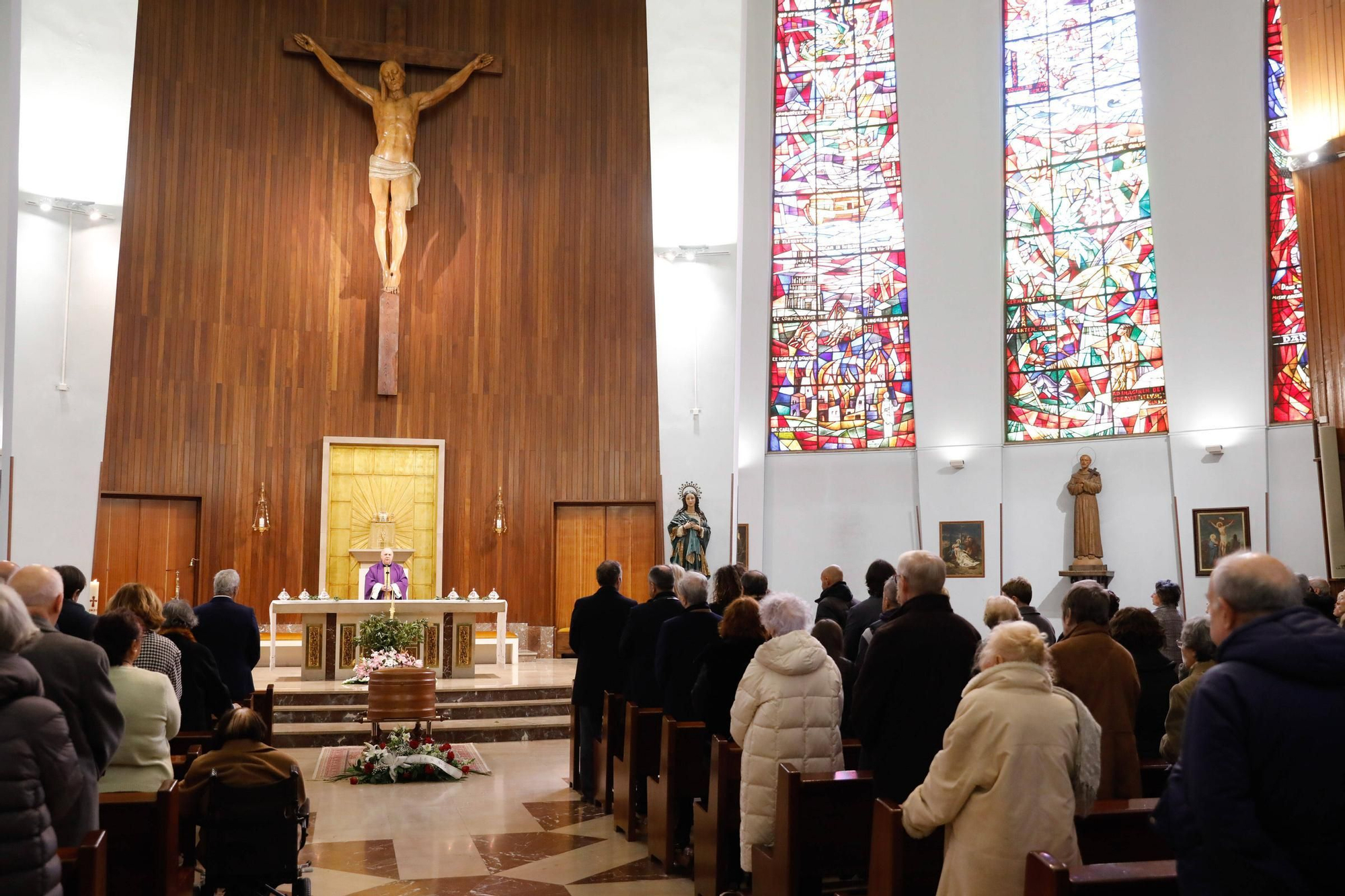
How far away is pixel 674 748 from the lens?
495cm

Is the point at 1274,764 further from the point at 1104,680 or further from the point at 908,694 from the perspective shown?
the point at 1104,680

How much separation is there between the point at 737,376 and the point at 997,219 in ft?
11.6

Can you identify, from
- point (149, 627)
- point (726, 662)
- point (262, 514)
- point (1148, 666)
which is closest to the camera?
point (1148, 666)

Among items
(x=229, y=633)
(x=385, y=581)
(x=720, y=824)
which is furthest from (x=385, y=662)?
(x=720, y=824)

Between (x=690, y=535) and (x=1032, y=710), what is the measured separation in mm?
10873

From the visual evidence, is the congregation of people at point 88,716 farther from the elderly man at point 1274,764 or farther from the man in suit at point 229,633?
the elderly man at point 1274,764

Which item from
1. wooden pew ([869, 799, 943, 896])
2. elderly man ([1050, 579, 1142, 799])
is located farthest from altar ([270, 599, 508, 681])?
wooden pew ([869, 799, 943, 896])

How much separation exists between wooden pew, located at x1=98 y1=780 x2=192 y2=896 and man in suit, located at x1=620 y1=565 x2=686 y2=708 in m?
2.92

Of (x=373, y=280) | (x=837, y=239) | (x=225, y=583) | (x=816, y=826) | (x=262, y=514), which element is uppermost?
(x=837, y=239)

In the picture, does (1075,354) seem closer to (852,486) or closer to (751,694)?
(852,486)

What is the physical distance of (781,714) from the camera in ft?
12.8

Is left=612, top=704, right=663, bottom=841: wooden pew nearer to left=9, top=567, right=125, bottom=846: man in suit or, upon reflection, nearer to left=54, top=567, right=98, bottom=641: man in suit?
left=54, top=567, right=98, bottom=641: man in suit

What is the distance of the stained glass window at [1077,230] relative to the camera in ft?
40.8

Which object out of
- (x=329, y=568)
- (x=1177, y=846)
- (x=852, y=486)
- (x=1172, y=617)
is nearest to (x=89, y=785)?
(x=1177, y=846)
